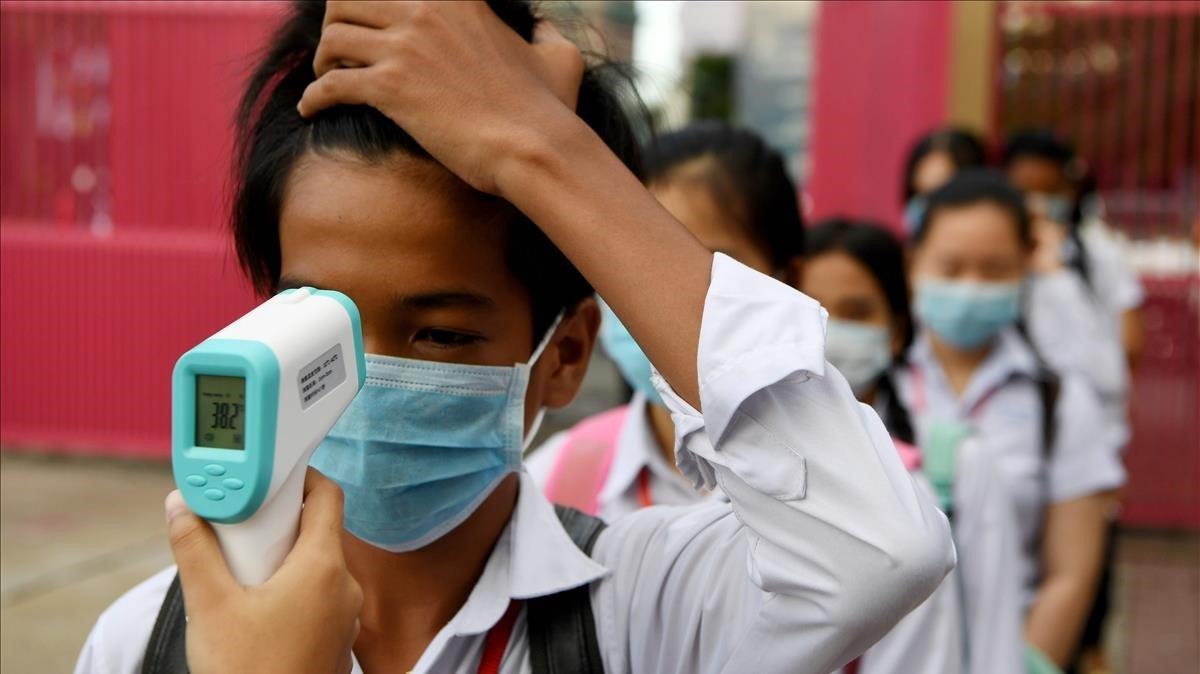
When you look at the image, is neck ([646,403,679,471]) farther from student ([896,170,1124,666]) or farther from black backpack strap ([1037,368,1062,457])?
black backpack strap ([1037,368,1062,457])

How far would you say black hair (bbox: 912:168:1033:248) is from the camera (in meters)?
3.84

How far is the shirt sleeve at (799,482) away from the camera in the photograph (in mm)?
1265

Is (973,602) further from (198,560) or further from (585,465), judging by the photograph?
(198,560)

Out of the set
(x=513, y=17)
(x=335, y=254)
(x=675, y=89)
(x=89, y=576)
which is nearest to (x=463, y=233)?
(x=335, y=254)

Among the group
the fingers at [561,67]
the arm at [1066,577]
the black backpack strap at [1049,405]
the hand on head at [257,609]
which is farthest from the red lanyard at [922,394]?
the hand on head at [257,609]

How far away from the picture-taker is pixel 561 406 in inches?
74.0

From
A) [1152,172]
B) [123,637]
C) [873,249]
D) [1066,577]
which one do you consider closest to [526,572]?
[123,637]

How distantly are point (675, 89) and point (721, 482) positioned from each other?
1669mm

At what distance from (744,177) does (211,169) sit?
185 inches

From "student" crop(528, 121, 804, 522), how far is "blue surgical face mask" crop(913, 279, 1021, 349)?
42.9 inches

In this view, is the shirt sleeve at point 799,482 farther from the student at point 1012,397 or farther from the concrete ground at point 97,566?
the concrete ground at point 97,566

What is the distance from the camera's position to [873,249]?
325 centimetres

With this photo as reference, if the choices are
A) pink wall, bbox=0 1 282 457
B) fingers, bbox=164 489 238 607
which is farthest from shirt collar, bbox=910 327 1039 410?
pink wall, bbox=0 1 282 457

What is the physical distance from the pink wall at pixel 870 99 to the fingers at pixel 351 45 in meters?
5.81
